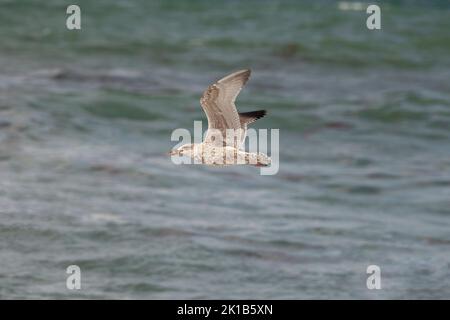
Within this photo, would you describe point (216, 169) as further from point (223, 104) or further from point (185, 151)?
point (223, 104)

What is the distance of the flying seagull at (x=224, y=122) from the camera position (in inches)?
420

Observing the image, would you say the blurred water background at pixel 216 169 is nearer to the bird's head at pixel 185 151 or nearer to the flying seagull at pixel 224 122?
the bird's head at pixel 185 151

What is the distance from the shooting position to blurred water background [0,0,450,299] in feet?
53.4

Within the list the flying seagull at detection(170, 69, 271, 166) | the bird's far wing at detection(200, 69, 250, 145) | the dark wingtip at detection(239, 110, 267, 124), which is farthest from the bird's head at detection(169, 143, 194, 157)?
the dark wingtip at detection(239, 110, 267, 124)

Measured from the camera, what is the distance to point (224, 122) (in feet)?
35.7

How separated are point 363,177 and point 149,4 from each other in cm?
1267

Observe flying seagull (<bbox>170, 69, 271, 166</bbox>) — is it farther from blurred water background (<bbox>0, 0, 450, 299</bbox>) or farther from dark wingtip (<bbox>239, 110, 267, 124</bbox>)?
blurred water background (<bbox>0, 0, 450, 299</bbox>)

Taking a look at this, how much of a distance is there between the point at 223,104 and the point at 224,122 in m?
0.20

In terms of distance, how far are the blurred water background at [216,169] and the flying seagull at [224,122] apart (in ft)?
15.4

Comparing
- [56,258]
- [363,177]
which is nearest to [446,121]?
[363,177]

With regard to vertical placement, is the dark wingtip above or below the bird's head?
above

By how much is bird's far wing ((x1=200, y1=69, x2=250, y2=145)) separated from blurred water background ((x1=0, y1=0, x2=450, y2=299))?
15.7 feet

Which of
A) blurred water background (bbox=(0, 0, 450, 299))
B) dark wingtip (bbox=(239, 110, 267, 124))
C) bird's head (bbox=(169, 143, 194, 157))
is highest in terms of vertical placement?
blurred water background (bbox=(0, 0, 450, 299))

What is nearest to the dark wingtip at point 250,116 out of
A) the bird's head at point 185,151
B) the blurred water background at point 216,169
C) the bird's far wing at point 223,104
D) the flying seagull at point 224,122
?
the flying seagull at point 224,122
